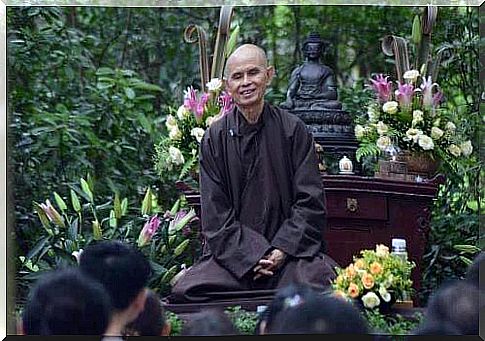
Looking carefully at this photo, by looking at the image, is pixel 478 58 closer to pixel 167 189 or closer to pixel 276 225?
pixel 276 225

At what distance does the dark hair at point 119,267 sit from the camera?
466 cm

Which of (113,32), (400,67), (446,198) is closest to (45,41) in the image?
(113,32)

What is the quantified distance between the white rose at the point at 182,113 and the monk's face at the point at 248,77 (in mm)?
243

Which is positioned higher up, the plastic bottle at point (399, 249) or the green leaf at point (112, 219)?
the green leaf at point (112, 219)

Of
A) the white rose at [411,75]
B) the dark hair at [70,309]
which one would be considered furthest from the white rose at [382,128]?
the dark hair at [70,309]

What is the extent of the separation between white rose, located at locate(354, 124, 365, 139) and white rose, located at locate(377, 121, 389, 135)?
7 cm

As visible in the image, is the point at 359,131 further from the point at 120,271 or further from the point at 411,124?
the point at 120,271

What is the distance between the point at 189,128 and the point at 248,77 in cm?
34

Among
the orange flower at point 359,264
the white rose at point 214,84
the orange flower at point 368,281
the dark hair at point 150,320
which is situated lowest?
the dark hair at point 150,320

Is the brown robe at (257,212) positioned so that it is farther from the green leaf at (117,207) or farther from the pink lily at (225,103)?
the green leaf at (117,207)

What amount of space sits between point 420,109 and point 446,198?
0.39 metres

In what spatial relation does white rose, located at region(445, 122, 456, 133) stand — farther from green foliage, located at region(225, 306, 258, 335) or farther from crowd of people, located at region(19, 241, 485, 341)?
green foliage, located at region(225, 306, 258, 335)

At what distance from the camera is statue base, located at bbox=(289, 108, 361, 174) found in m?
4.83

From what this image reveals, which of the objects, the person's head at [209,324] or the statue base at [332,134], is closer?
the person's head at [209,324]
